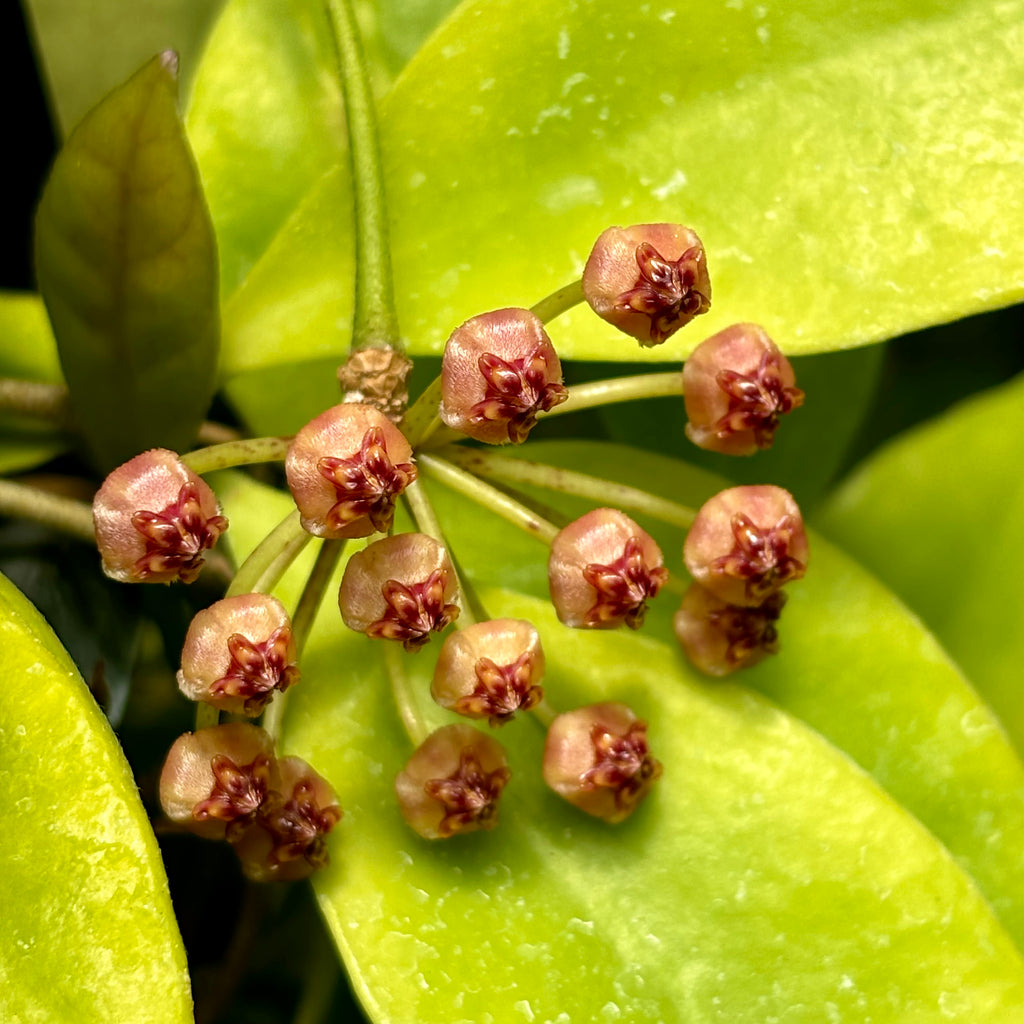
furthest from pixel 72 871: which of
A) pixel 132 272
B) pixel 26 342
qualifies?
pixel 26 342

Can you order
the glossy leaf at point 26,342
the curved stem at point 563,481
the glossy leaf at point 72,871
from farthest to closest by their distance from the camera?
the glossy leaf at point 26,342
the curved stem at point 563,481
the glossy leaf at point 72,871

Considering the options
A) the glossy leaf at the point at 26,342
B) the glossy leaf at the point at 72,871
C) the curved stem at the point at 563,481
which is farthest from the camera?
the glossy leaf at the point at 26,342

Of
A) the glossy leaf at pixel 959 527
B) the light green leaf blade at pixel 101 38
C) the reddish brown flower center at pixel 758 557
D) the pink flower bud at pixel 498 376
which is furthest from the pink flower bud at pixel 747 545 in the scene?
the light green leaf blade at pixel 101 38

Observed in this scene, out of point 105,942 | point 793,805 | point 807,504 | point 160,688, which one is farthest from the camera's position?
point 807,504

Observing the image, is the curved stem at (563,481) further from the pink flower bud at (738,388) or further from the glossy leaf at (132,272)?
the glossy leaf at (132,272)

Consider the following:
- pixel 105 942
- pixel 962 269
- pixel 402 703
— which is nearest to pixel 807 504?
pixel 962 269

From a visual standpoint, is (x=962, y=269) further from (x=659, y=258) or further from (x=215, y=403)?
(x=215, y=403)
